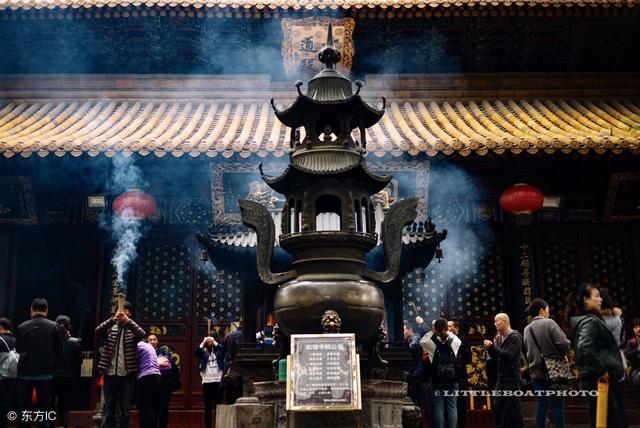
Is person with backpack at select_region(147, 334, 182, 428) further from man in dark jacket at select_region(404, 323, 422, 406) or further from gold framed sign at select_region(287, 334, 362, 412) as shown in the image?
gold framed sign at select_region(287, 334, 362, 412)

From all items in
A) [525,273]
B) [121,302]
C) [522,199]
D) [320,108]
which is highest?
[320,108]

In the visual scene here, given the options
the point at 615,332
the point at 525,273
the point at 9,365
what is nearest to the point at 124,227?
the point at 9,365

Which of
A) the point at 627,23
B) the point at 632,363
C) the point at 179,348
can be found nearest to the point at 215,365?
the point at 179,348

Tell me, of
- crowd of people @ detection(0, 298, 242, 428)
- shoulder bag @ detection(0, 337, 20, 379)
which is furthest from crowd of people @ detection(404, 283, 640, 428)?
shoulder bag @ detection(0, 337, 20, 379)

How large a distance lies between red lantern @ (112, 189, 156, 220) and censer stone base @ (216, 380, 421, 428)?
4.13 m

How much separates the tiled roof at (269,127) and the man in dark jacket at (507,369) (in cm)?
300

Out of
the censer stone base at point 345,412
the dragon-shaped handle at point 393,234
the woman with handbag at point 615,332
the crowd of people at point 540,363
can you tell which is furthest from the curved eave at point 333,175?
the woman with handbag at point 615,332

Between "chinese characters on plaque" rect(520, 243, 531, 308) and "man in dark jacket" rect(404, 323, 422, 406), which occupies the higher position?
"chinese characters on plaque" rect(520, 243, 531, 308)

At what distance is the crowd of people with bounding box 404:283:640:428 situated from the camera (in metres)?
5.42

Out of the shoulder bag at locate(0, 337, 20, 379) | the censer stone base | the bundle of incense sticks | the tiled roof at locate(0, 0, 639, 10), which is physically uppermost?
the tiled roof at locate(0, 0, 639, 10)

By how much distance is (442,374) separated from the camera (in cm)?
764

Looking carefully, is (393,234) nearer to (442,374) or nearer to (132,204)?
(442,374)

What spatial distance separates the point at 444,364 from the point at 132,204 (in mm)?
4907

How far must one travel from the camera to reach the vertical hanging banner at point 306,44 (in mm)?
11773
